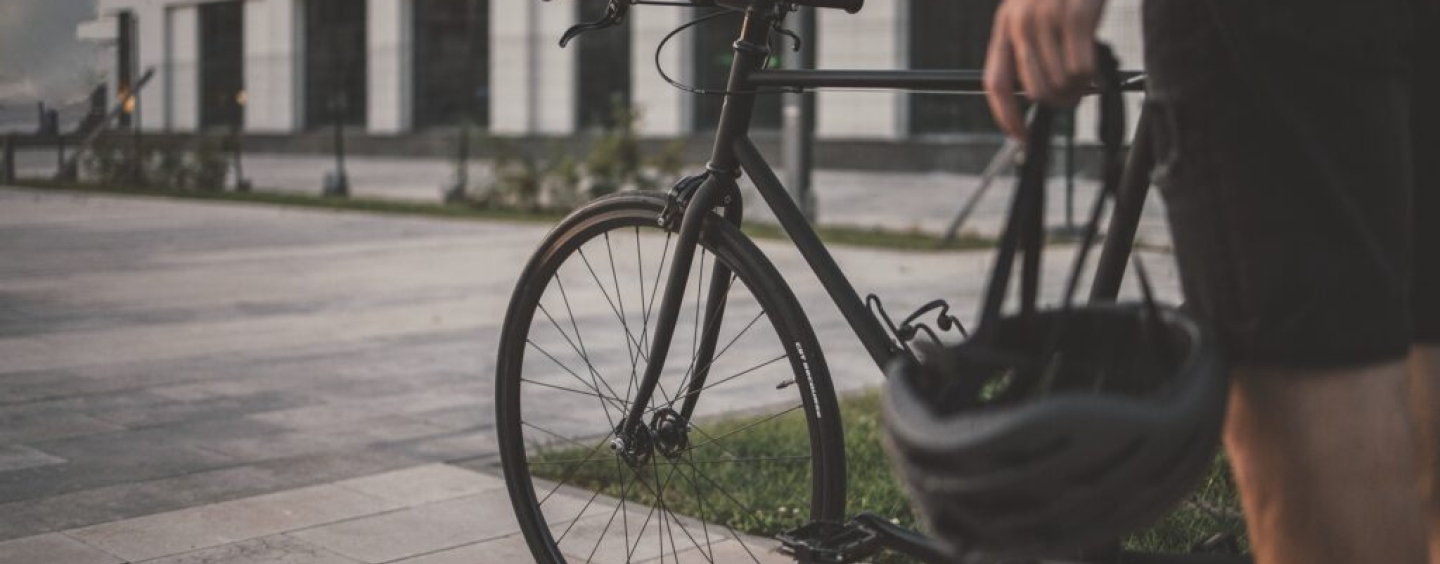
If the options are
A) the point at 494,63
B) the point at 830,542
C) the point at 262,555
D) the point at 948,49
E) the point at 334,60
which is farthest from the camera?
the point at 334,60

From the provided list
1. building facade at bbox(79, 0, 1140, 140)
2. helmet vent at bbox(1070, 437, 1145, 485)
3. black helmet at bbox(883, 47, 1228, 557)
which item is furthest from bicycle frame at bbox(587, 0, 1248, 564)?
building facade at bbox(79, 0, 1140, 140)

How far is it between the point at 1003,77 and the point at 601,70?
31.7 m

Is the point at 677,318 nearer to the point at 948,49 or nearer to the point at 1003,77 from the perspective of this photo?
the point at 1003,77

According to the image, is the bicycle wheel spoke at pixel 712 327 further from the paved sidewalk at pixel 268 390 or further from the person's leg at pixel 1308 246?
the person's leg at pixel 1308 246

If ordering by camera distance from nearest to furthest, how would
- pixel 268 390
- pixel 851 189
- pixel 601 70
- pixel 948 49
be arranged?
pixel 268 390, pixel 851 189, pixel 948 49, pixel 601 70

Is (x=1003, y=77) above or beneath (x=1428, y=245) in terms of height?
above

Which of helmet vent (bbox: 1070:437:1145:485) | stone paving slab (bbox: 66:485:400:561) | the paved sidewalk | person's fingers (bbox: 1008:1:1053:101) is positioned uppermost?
person's fingers (bbox: 1008:1:1053:101)

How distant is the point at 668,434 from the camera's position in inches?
120

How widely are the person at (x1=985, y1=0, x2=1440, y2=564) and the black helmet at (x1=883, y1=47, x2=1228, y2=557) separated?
0.21ft

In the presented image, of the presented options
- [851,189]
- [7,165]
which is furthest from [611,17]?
[851,189]

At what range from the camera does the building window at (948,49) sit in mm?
26953

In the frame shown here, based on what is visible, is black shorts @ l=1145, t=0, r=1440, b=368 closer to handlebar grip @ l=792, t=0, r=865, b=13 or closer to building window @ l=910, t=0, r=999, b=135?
handlebar grip @ l=792, t=0, r=865, b=13

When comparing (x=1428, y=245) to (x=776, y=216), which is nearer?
(x=1428, y=245)

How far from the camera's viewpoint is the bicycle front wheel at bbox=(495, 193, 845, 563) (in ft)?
9.01
